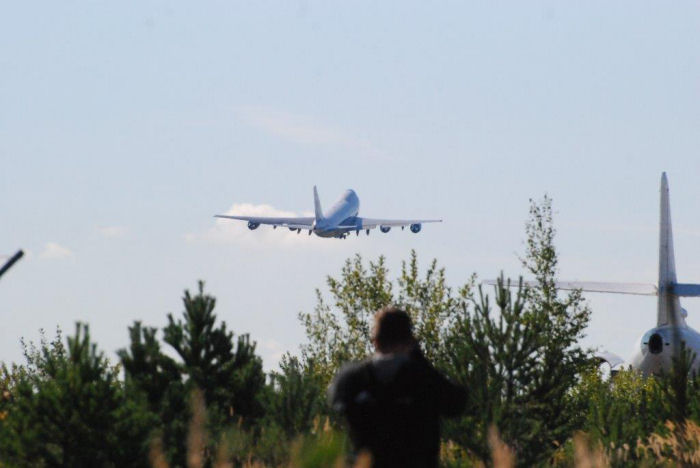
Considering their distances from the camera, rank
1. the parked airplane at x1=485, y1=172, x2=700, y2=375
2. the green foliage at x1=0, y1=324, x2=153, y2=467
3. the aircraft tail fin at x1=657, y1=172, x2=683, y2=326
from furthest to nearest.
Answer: the aircraft tail fin at x1=657, y1=172, x2=683, y2=326
the parked airplane at x1=485, y1=172, x2=700, y2=375
the green foliage at x1=0, y1=324, x2=153, y2=467

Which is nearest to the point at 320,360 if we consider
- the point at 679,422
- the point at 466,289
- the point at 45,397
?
the point at 466,289

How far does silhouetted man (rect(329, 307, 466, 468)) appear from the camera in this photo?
26.4ft

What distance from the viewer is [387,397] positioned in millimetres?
8031

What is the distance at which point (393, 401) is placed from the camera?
8039 mm

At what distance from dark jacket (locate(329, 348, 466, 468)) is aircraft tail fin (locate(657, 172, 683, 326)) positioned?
6113 centimetres

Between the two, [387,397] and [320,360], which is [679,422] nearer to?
[387,397]

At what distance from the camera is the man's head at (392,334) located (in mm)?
8148

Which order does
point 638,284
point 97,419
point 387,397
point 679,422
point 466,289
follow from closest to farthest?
point 387,397 → point 97,419 → point 679,422 → point 466,289 → point 638,284

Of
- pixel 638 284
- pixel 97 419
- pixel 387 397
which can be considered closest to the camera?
pixel 387 397

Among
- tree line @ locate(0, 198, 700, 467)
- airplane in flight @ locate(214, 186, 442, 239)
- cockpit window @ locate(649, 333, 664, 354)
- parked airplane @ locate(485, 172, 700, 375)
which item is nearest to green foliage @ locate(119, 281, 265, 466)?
tree line @ locate(0, 198, 700, 467)

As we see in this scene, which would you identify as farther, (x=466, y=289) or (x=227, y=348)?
(x=466, y=289)

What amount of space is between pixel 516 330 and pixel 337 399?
1183 cm

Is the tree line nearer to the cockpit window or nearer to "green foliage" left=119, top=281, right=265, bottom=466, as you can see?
"green foliage" left=119, top=281, right=265, bottom=466

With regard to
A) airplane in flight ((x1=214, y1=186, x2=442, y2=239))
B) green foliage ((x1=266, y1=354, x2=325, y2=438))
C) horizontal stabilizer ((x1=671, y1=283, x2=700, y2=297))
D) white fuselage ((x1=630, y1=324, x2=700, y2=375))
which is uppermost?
airplane in flight ((x1=214, y1=186, x2=442, y2=239))
